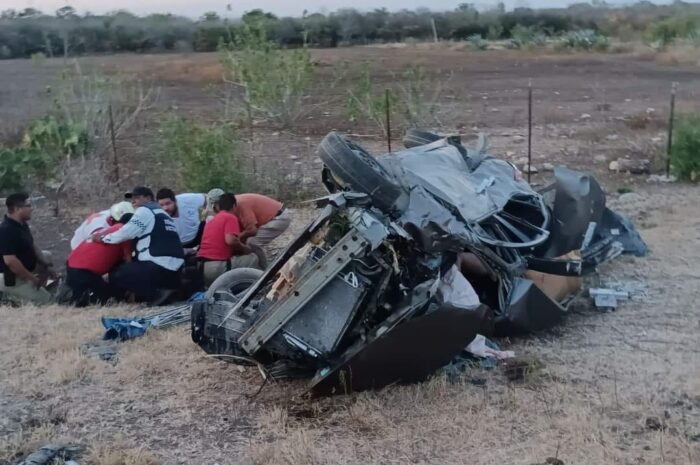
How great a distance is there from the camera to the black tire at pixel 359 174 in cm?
608

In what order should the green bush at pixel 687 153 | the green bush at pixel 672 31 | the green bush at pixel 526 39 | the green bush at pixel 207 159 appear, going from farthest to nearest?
the green bush at pixel 526 39 → the green bush at pixel 672 31 → the green bush at pixel 687 153 → the green bush at pixel 207 159

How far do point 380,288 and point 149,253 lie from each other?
3346 millimetres

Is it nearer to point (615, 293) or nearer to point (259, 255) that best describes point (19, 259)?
point (259, 255)

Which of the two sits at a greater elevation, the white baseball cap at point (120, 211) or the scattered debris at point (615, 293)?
the white baseball cap at point (120, 211)

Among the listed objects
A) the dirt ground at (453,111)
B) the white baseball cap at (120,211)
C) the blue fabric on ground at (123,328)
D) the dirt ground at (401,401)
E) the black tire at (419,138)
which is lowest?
the dirt ground at (401,401)

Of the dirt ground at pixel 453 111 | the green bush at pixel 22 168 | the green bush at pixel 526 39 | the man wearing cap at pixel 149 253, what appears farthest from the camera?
the green bush at pixel 526 39

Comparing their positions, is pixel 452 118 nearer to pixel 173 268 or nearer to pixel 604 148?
pixel 604 148

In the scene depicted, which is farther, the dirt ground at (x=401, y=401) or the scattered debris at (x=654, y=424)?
the scattered debris at (x=654, y=424)

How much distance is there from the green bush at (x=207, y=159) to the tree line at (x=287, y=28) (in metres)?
23.8

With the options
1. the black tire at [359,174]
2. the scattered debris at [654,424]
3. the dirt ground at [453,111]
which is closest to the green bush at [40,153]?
the dirt ground at [453,111]

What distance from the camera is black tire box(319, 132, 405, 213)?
6.08 metres

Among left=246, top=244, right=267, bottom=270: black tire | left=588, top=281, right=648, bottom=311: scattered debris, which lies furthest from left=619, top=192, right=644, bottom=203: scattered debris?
left=246, top=244, right=267, bottom=270: black tire

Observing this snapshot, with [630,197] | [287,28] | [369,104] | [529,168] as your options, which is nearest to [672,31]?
[287,28]

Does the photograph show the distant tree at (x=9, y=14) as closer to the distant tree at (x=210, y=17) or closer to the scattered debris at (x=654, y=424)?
the distant tree at (x=210, y=17)
